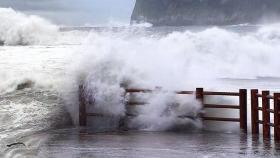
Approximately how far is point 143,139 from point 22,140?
271 centimetres

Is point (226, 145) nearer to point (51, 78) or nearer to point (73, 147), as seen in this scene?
point (73, 147)

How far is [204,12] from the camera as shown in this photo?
464 ft

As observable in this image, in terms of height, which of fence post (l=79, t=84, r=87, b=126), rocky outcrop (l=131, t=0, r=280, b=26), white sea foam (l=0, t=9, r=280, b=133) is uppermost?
rocky outcrop (l=131, t=0, r=280, b=26)

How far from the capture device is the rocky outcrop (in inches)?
4670

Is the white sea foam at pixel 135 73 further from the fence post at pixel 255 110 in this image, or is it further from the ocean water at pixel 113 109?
the fence post at pixel 255 110

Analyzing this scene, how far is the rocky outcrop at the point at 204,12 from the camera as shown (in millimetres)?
118619

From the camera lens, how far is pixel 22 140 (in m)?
11.7

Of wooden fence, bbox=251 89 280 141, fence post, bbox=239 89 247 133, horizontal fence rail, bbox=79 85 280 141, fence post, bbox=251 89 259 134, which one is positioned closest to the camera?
wooden fence, bbox=251 89 280 141

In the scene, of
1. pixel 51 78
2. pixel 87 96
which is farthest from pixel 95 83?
pixel 51 78

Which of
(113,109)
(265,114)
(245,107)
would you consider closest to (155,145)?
(265,114)

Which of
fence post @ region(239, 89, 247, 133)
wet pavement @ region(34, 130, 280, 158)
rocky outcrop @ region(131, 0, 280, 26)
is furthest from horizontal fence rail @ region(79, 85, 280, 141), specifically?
rocky outcrop @ region(131, 0, 280, 26)

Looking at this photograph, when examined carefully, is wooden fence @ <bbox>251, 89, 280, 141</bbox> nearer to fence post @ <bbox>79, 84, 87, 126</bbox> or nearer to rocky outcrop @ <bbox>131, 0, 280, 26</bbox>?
fence post @ <bbox>79, 84, 87, 126</bbox>

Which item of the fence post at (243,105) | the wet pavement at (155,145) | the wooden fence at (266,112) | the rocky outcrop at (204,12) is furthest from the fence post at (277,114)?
the rocky outcrop at (204,12)

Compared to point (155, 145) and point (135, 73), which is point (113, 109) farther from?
point (155, 145)
